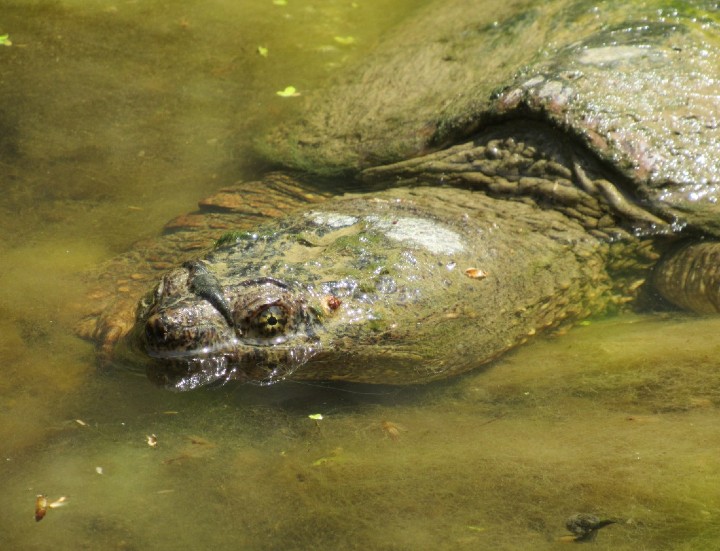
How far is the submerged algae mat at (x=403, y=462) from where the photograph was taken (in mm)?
2586

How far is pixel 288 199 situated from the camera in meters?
5.19

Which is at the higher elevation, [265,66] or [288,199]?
[265,66]

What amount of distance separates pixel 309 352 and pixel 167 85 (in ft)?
11.2

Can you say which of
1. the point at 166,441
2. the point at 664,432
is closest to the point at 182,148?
the point at 166,441

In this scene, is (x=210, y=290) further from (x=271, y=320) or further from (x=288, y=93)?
(x=288, y=93)

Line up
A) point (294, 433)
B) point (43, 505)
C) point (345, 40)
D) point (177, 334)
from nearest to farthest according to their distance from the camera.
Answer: point (43, 505)
point (294, 433)
point (177, 334)
point (345, 40)

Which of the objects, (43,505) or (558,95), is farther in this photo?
(558,95)

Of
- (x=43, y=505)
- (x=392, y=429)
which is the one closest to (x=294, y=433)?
(x=392, y=429)

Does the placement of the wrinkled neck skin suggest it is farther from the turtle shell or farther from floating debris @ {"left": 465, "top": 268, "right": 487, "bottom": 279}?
the turtle shell

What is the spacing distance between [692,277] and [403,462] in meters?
2.27

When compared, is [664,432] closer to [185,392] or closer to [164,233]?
[185,392]

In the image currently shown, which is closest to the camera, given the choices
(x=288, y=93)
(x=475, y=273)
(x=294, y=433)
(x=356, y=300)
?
(x=294, y=433)

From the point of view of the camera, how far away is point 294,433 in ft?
10.7

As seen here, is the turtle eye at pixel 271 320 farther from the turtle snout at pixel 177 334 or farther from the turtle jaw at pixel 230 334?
the turtle snout at pixel 177 334
